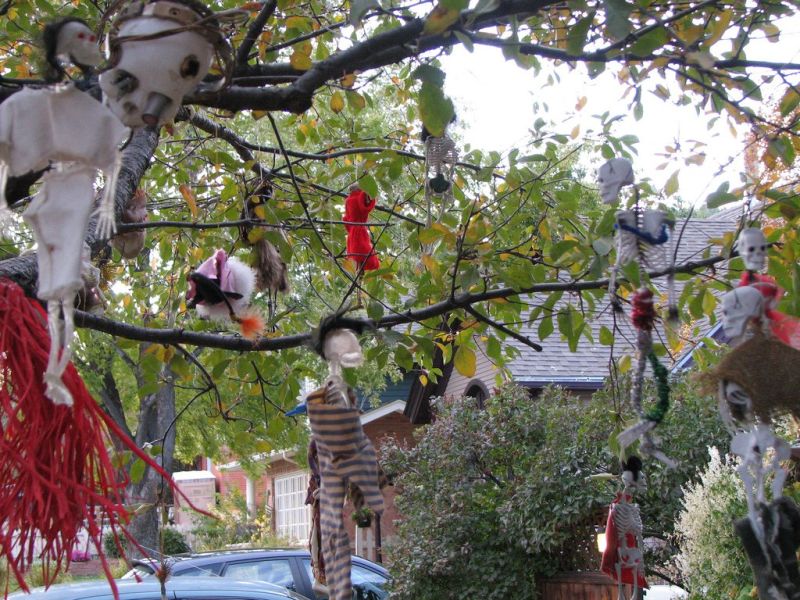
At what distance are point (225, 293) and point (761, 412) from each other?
1528 mm

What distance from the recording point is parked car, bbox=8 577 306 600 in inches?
152

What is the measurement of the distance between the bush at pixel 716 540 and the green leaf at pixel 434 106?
151 inches

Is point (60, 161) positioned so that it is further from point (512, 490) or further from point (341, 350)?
point (512, 490)

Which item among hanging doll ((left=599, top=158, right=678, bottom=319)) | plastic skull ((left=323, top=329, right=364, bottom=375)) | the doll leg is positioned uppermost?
hanging doll ((left=599, top=158, right=678, bottom=319))

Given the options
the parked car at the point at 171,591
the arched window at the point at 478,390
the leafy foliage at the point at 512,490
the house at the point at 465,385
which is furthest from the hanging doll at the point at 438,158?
the arched window at the point at 478,390

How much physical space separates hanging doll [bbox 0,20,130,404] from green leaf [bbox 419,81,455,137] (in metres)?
0.76

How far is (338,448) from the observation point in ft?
5.03

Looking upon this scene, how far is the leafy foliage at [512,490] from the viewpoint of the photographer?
6375mm

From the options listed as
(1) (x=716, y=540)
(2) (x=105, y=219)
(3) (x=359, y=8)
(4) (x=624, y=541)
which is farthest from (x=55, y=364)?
(1) (x=716, y=540)

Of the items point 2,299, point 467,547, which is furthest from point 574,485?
point 2,299

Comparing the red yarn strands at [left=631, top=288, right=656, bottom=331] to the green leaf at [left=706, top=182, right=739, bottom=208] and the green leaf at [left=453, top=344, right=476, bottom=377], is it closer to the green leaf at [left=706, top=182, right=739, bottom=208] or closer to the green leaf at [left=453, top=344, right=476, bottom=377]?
the green leaf at [left=706, top=182, right=739, bottom=208]

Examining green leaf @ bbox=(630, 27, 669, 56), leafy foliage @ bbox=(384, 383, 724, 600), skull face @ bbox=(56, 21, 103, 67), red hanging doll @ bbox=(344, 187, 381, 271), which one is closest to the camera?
skull face @ bbox=(56, 21, 103, 67)

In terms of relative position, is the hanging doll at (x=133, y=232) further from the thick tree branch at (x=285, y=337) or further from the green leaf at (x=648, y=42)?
the green leaf at (x=648, y=42)

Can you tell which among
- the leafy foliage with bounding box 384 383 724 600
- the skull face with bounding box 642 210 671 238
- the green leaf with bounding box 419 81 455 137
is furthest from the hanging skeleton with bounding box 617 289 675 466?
the leafy foliage with bounding box 384 383 724 600
